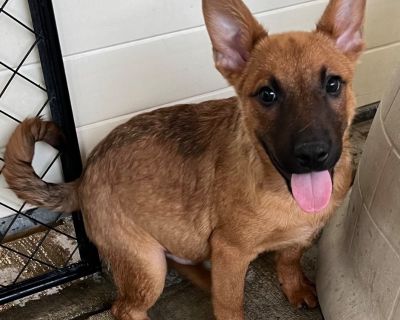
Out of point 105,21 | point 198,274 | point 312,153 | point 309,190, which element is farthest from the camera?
point 198,274

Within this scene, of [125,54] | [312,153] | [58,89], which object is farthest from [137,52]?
[312,153]

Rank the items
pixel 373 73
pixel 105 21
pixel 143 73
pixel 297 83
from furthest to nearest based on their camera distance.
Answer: pixel 373 73 → pixel 143 73 → pixel 105 21 → pixel 297 83

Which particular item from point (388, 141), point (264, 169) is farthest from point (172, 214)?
point (388, 141)

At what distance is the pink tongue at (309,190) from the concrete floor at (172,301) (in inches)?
34.8

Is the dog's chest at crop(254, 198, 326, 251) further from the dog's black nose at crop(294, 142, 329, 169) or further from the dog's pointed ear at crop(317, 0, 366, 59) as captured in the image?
the dog's pointed ear at crop(317, 0, 366, 59)

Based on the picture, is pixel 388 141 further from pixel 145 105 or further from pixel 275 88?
pixel 145 105

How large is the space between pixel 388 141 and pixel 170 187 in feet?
2.82

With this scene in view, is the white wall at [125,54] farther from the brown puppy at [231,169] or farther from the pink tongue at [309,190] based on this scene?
the pink tongue at [309,190]

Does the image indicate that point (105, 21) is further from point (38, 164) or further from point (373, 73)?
point (373, 73)

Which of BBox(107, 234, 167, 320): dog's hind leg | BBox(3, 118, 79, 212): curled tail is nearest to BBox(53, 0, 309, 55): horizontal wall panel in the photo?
BBox(3, 118, 79, 212): curled tail

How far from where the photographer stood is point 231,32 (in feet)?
7.09

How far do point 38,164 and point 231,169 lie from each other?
44.9 inches

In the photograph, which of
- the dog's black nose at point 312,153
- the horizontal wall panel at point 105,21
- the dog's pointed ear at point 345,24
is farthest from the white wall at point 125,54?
the dog's black nose at point 312,153

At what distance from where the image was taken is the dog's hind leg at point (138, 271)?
8.33 ft
